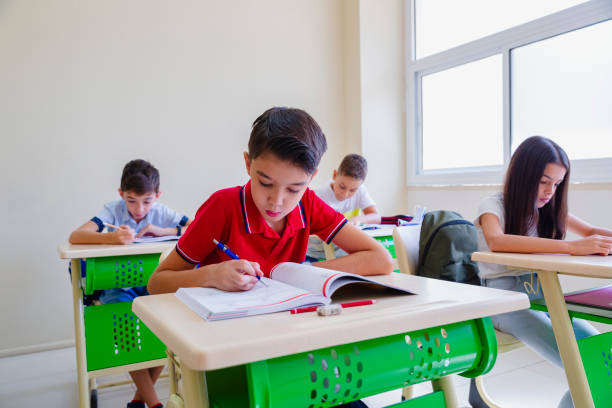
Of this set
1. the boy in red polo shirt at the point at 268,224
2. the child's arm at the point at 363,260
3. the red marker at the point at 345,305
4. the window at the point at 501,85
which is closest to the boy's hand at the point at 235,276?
the boy in red polo shirt at the point at 268,224

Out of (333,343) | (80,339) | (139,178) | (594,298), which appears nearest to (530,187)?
(594,298)

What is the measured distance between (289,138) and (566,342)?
102 cm

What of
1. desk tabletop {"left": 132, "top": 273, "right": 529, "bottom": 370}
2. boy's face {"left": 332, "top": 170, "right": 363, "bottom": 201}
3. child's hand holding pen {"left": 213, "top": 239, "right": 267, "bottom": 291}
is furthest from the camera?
boy's face {"left": 332, "top": 170, "right": 363, "bottom": 201}

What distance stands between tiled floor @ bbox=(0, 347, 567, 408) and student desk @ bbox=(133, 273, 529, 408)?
135 centimetres

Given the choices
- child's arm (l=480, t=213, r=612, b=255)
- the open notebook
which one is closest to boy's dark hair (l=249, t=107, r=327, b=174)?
the open notebook

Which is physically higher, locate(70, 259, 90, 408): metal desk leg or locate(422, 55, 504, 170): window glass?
locate(422, 55, 504, 170): window glass

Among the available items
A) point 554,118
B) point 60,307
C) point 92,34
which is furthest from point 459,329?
point 92,34

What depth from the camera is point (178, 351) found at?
0.62m

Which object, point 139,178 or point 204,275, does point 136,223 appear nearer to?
point 139,178

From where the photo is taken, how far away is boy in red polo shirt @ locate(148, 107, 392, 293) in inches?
39.5

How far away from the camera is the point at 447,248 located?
1.75m

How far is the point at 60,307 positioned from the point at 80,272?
121 centimetres

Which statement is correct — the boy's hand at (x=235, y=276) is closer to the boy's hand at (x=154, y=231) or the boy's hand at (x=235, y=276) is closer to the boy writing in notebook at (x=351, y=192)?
the boy's hand at (x=154, y=231)

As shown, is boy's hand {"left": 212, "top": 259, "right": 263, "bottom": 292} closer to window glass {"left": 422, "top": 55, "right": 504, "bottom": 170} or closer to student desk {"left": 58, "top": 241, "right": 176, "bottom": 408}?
student desk {"left": 58, "top": 241, "right": 176, "bottom": 408}
